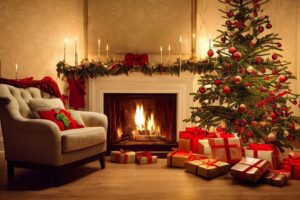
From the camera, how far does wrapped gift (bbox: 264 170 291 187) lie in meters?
2.81

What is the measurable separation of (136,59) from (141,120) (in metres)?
0.88

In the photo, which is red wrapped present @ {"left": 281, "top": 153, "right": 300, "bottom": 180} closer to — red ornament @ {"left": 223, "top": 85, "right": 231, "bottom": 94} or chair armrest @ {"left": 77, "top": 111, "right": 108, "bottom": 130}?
red ornament @ {"left": 223, "top": 85, "right": 231, "bottom": 94}

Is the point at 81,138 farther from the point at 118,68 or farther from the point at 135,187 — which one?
the point at 118,68

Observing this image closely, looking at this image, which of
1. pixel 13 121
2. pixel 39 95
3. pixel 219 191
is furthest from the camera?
pixel 39 95

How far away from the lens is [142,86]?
450 centimetres

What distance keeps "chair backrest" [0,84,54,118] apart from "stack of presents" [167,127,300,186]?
5.32 feet

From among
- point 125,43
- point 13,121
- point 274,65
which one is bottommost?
point 13,121

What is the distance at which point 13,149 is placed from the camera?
3035 millimetres

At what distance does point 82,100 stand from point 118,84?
547 mm

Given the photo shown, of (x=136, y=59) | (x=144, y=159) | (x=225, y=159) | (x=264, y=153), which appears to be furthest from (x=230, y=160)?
(x=136, y=59)

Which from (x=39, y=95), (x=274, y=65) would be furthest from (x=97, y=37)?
(x=274, y=65)

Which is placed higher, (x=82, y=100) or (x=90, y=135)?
(x=82, y=100)

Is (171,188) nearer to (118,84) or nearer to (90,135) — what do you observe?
(90,135)

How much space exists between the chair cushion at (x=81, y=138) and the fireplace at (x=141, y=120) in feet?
3.58
